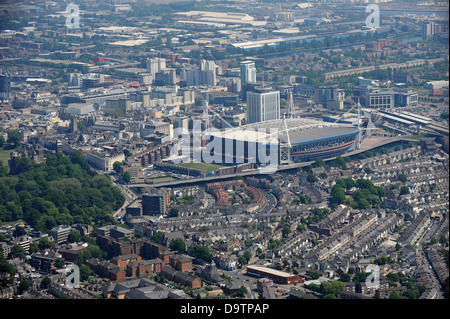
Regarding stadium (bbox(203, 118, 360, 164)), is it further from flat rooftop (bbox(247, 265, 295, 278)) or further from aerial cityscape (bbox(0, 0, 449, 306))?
flat rooftop (bbox(247, 265, 295, 278))

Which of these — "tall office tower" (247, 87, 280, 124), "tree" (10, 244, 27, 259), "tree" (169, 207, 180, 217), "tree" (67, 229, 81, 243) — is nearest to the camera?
"tree" (10, 244, 27, 259)

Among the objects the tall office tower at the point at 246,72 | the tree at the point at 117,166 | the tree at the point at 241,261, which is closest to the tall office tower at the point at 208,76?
the tall office tower at the point at 246,72

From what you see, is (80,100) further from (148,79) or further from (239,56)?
(239,56)

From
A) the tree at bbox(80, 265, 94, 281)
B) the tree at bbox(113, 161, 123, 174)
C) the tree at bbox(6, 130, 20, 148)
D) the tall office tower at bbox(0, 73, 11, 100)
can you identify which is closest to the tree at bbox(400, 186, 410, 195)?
the tree at bbox(113, 161, 123, 174)

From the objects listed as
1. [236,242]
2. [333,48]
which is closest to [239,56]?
[333,48]

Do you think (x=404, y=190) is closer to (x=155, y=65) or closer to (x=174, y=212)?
(x=174, y=212)
